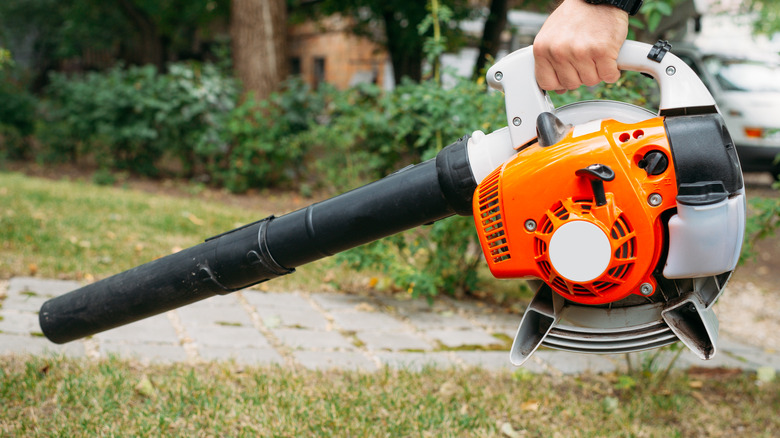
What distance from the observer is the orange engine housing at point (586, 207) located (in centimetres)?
122

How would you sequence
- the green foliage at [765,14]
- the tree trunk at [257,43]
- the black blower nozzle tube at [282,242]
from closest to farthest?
1. the black blower nozzle tube at [282,242]
2. the tree trunk at [257,43]
3. the green foliage at [765,14]

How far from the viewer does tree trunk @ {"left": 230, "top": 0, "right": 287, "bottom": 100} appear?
8.23 m

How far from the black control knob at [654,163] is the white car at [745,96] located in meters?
8.15

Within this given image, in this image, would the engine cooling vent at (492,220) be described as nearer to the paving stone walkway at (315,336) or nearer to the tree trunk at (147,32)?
the paving stone walkway at (315,336)

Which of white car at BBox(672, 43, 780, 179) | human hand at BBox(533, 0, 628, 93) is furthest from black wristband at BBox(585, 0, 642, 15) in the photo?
white car at BBox(672, 43, 780, 179)

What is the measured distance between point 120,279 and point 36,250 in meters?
2.82

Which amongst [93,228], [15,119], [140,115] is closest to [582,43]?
[93,228]

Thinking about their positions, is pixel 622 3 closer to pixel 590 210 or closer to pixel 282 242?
pixel 590 210

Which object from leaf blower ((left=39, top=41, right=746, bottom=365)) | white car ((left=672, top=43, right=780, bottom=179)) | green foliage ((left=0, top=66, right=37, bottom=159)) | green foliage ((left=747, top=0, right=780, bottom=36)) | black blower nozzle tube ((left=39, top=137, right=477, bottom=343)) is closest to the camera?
leaf blower ((left=39, top=41, right=746, bottom=365))

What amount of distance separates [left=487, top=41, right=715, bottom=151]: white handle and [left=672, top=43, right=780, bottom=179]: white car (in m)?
8.04

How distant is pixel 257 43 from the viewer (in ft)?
27.2

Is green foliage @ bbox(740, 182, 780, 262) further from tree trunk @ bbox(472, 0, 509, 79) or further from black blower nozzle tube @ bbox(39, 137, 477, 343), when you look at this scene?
tree trunk @ bbox(472, 0, 509, 79)

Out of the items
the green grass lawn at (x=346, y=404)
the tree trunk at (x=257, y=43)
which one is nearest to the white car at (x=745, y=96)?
→ the tree trunk at (x=257, y=43)

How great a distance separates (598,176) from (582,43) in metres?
0.28
